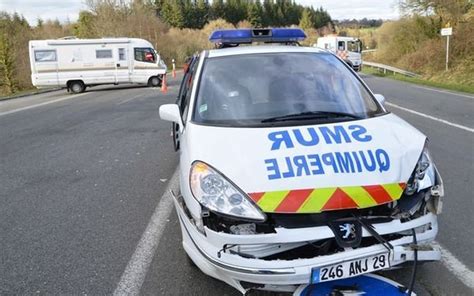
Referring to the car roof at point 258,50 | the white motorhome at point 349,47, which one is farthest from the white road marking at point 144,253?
the white motorhome at point 349,47

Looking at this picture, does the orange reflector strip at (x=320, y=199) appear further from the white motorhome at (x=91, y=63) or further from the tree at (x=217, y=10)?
the tree at (x=217, y=10)

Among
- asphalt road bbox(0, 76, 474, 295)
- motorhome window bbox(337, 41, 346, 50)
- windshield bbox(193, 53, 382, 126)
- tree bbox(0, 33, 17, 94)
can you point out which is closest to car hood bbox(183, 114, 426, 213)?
windshield bbox(193, 53, 382, 126)

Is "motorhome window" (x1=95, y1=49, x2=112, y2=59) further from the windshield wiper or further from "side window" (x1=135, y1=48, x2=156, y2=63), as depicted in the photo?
the windshield wiper

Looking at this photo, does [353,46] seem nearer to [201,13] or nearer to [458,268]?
[458,268]

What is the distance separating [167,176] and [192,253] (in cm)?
341

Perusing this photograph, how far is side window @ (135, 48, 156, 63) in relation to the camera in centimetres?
2514

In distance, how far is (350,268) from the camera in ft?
8.64

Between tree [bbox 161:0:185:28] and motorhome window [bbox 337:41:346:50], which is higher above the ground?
tree [bbox 161:0:185:28]

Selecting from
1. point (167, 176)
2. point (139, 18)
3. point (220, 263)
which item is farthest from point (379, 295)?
point (139, 18)

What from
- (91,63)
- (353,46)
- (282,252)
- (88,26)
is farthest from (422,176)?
(88,26)

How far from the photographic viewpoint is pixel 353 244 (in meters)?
2.66

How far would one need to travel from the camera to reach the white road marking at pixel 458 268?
324 cm

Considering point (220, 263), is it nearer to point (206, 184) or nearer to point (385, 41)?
point (206, 184)

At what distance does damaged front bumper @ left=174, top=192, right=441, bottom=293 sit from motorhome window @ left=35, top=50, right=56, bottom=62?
2341 centimetres
